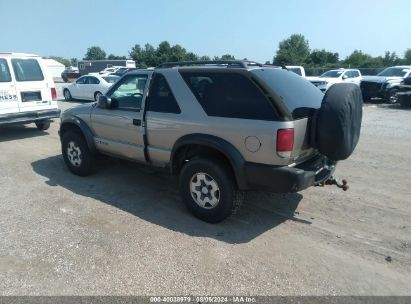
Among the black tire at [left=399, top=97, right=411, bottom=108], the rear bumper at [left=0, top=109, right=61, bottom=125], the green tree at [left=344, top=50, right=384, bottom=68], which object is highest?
the green tree at [left=344, top=50, right=384, bottom=68]

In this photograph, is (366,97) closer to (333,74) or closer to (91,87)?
(333,74)

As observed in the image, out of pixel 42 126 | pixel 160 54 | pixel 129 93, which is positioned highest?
pixel 160 54

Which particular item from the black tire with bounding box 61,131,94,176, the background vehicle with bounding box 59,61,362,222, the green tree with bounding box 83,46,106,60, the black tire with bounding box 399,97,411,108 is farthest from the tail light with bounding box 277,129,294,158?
the green tree with bounding box 83,46,106,60

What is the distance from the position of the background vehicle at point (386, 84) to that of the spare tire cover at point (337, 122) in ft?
50.2

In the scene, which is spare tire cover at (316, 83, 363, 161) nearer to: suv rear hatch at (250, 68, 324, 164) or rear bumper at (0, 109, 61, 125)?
suv rear hatch at (250, 68, 324, 164)

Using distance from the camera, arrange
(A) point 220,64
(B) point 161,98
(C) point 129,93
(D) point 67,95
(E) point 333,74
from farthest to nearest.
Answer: (D) point 67,95
(E) point 333,74
(C) point 129,93
(B) point 161,98
(A) point 220,64

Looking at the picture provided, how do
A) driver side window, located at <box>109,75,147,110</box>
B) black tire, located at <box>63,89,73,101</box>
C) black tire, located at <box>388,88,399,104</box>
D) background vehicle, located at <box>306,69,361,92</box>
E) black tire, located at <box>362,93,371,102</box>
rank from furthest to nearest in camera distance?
black tire, located at <box>63,89,73,101</box> < black tire, located at <box>362,93,371,102</box> < background vehicle, located at <box>306,69,361,92</box> < black tire, located at <box>388,88,399,104</box> < driver side window, located at <box>109,75,147,110</box>

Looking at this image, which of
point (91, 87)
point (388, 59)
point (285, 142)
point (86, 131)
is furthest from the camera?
point (388, 59)

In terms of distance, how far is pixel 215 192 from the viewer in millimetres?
4023

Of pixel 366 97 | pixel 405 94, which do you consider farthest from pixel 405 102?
pixel 366 97

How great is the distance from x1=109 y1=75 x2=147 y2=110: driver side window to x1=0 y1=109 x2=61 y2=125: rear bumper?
4263 mm

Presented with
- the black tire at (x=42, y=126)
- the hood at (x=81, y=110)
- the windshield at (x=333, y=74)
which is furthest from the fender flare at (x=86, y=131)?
the windshield at (x=333, y=74)

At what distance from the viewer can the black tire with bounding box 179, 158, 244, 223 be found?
3.89 m

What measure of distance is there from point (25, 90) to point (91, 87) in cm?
953
